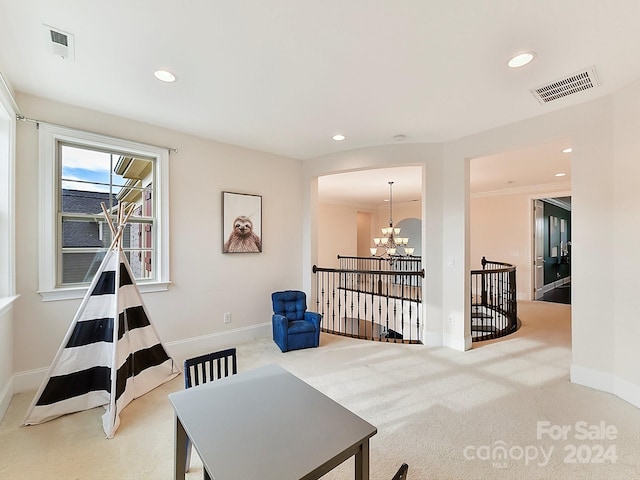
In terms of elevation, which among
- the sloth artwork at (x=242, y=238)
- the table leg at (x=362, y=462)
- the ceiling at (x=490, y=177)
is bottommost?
the table leg at (x=362, y=462)

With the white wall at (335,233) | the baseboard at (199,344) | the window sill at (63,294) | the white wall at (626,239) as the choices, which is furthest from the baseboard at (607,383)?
the white wall at (335,233)

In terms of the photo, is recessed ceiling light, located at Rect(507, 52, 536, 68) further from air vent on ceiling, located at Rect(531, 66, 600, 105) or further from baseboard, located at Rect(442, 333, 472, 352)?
baseboard, located at Rect(442, 333, 472, 352)

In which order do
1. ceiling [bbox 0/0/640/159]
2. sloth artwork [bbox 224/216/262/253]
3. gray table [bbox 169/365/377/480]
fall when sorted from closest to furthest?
gray table [bbox 169/365/377/480] → ceiling [bbox 0/0/640/159] → sloth artwork [bbox 224/216/262/253]

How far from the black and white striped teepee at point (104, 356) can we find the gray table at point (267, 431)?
4.44 ft

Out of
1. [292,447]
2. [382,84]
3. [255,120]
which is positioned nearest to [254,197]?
[255,120]

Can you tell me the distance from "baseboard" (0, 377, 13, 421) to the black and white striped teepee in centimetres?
30

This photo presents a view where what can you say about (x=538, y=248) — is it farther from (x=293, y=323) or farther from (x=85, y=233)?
(x=85, y=233)

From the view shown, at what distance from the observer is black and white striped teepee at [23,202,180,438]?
90.1 inches

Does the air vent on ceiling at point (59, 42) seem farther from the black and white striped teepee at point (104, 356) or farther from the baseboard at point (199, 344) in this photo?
the baseboard at point (199, 344)

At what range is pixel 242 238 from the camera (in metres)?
4.19

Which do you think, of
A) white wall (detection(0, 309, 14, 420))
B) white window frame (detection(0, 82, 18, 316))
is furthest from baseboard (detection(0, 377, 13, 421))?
white window frame (detection(0, 82, 18, 316))

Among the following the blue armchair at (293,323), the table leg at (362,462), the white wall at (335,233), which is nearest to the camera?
the table leg at (362,462)

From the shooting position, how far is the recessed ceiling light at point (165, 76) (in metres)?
2.35

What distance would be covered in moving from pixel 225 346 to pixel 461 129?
159 inches
